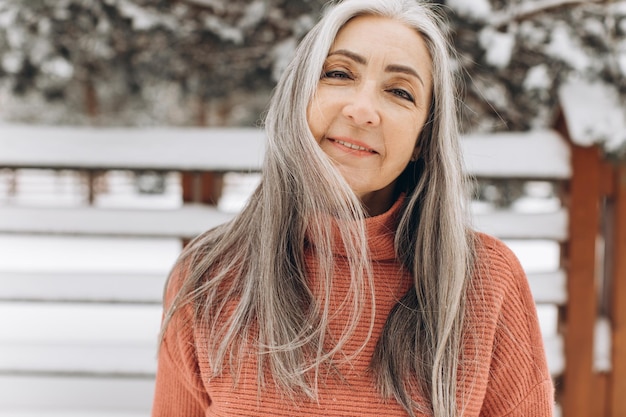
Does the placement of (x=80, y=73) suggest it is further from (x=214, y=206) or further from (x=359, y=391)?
(x=359, y=391)

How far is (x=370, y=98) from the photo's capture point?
1.25m

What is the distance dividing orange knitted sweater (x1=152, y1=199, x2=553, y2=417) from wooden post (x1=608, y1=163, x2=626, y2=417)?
157 cm

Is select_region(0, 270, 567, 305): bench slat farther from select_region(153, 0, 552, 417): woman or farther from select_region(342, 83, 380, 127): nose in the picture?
select_region(342, 83, 380, 127): nose

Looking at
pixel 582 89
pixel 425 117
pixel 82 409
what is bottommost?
pixel 82 409

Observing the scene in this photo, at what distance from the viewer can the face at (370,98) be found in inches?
49.6

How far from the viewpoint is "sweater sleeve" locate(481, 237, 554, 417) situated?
129cm

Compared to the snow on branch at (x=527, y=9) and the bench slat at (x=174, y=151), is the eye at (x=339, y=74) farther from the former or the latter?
the snow on branch at (x=527, y=9)

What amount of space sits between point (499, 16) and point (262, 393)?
2.13 m

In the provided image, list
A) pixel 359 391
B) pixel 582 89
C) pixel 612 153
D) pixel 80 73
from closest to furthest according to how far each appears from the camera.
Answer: pixel 359 391 < pixel 612 153 < pixel 582 89 < pixel 80 73

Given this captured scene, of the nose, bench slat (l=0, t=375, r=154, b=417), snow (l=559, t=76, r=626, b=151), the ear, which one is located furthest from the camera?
bench slat (l=0, t=375, r=154, b=417)

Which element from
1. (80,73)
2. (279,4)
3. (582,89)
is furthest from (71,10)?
(582,89)

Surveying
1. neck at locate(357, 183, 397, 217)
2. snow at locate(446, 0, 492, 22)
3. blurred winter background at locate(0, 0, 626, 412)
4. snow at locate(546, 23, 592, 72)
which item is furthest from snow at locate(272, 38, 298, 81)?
neck at locate(357, 183, 397, 217)

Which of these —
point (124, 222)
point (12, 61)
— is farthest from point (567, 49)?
point (12, 61)

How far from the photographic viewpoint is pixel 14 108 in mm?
8617
